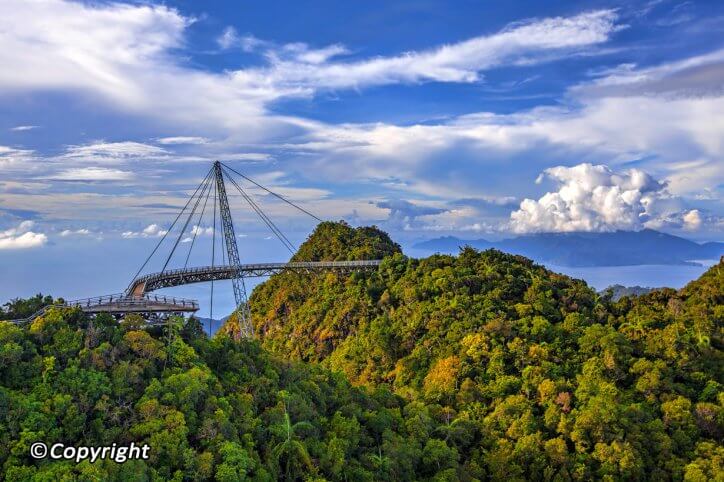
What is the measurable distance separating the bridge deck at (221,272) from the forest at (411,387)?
2.64 m

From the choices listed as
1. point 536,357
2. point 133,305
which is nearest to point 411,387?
point 536,357

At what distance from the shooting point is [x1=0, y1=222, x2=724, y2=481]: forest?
23.6 meters

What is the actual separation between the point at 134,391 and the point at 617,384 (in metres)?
31.7

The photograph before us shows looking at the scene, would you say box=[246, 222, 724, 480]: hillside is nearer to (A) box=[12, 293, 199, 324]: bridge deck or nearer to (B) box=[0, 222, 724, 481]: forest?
(B) box=[0, 222, 724, 481]: forest

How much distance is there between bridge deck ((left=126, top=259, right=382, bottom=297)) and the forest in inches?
104

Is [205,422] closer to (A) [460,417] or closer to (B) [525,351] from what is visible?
(A) [460,417]

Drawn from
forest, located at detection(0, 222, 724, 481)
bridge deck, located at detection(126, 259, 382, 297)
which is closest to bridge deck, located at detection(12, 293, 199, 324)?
forest, located at detection(0, 222, 724, 481)

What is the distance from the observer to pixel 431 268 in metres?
55.9

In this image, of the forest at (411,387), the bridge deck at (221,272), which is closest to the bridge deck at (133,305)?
the forest at (411,387)

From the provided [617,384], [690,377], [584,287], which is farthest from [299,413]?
[584,287]

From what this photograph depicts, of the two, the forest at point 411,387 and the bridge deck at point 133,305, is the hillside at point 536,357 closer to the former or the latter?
the forest at point 411,387

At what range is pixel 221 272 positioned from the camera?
57.9 meters

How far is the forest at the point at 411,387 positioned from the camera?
2364cm

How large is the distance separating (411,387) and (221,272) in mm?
24459
